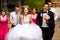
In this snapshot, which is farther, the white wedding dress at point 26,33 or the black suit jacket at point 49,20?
the black suit jacket at point 49,20

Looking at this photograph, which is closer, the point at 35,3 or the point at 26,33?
the point at 26,33

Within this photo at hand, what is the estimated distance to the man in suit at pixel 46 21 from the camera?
1200cm

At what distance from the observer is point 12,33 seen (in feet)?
26.6

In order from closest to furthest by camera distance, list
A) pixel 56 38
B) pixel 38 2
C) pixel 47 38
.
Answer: pixel 47 38
pixel 56 38
pixel 38 2

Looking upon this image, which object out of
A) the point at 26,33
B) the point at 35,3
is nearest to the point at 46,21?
the point at 26,33

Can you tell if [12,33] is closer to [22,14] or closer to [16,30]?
[16,30]

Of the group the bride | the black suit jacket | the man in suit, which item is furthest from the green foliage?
the bride

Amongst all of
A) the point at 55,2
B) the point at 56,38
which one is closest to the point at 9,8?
the point at 55,2

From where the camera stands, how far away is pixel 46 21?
12.1m

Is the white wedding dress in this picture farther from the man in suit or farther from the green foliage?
the green foliage

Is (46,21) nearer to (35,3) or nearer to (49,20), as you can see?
(49,20)

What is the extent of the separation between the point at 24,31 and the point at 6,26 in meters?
4.89

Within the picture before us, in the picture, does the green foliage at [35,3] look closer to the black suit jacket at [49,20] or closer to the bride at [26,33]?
the black suit jacket at [49,20]

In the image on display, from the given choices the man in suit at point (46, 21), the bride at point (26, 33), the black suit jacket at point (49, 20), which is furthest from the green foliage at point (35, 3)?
the bride at point (26, 33)
